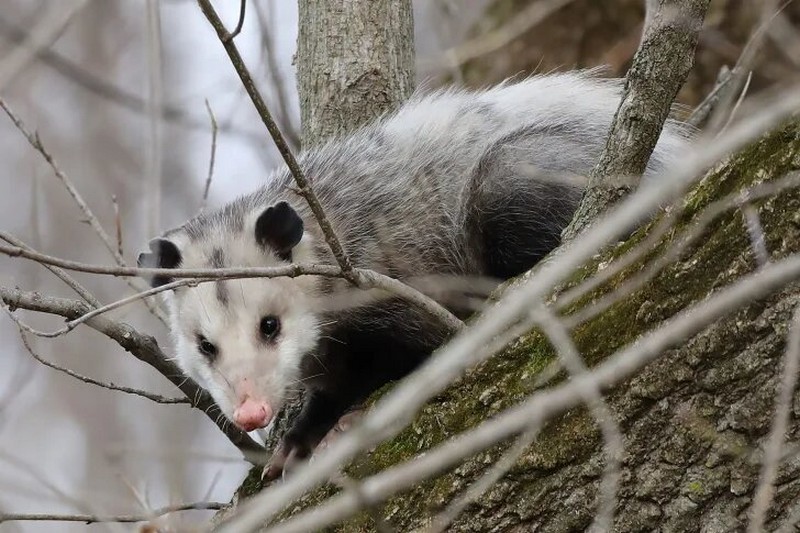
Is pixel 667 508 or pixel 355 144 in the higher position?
pixel 355 144

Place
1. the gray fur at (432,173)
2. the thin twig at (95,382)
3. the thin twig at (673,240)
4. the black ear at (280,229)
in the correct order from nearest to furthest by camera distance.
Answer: the thin twig at (673,240)
the thin twig at (95,382)
the black ear at (280,229)
the gray fur at (432,173)

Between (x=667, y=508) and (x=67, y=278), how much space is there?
1.73 meters

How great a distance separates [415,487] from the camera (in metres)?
2.34

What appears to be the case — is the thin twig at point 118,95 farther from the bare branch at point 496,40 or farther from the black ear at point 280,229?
the black ear at point 280,229

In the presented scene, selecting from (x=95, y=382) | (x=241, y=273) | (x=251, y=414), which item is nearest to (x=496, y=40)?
(x=251, y=414)

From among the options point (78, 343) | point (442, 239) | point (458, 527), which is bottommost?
point (458, 527)

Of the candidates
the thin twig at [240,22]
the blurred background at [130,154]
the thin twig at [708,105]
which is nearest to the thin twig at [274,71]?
the blurred background at [130,154]

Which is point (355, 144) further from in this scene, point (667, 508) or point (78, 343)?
point (78, 343)

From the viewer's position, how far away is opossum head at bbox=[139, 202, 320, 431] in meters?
2.93

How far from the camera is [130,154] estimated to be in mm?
8898

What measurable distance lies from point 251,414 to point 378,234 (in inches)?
37.0

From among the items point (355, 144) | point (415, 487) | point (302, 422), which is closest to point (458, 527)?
point (415, 487)

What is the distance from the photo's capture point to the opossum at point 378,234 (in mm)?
3115

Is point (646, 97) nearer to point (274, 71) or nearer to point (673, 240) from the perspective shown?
point (673, 240)
